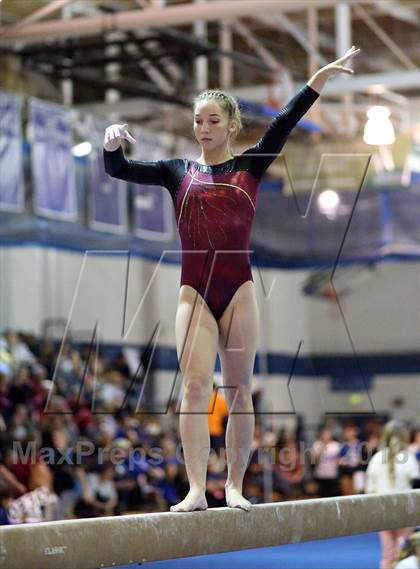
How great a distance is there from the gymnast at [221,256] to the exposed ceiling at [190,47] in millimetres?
8994

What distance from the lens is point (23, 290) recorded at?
15680 mm

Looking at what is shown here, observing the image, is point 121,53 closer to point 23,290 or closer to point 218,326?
point 23,290

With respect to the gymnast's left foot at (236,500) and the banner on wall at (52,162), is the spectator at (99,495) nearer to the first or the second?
the banner on wall at (52,162)

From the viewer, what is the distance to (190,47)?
14781 mm

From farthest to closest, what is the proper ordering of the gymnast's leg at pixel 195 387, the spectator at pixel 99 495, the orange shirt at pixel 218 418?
the spectator at pixel 99 495, the orange shirt at pixel 218 418, the gymnast's leg at pixel 195 387

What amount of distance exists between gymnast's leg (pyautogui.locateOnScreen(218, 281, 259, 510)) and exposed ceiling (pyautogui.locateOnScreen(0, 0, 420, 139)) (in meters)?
9.26

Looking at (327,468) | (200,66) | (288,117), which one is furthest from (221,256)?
(200,66)

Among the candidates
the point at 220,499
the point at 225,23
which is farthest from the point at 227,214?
the point at 225,23

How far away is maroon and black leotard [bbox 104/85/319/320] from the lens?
395cm

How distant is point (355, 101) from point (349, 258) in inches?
242

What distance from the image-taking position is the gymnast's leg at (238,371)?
13.0 feet

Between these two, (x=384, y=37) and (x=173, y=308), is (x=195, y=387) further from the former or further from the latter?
(x=384, y=37)

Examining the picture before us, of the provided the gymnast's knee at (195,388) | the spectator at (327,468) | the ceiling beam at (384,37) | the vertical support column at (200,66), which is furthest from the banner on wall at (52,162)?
the gymnast's knee at (195,388)

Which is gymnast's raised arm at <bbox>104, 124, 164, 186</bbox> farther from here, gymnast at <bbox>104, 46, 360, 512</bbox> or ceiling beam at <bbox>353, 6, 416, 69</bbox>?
ceiling beam at <bbox>353, 6, 416, 69</bbox>
